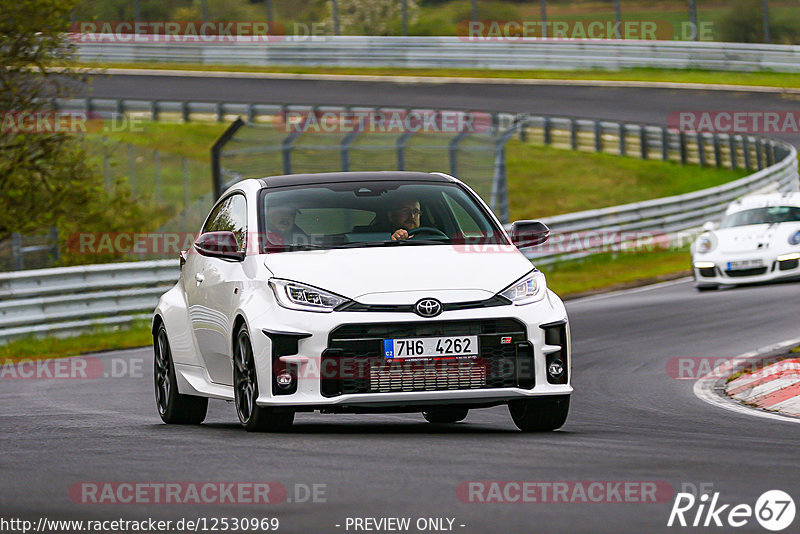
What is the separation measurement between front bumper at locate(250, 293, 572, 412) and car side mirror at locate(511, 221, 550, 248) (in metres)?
0.96

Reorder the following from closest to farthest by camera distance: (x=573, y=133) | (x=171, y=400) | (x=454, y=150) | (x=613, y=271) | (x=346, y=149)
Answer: (x=171, y=400) → (x=346, y=149) → (x=454, y=150) → (x=613, y=271) → (x=573, y=133)

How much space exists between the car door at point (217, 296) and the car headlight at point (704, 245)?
12654 mm

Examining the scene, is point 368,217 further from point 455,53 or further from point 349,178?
point 455,53

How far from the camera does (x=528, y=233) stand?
362 inches

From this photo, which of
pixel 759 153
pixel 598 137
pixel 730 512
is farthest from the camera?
pixel 598 137

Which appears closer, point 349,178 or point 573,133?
point 349,178

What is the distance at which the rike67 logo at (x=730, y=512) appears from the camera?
18.4 feet

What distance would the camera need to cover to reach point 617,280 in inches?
967

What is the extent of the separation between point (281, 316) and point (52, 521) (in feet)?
8.78

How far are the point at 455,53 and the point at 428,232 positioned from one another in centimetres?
4342

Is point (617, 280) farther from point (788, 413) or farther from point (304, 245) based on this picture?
point (304, 245)

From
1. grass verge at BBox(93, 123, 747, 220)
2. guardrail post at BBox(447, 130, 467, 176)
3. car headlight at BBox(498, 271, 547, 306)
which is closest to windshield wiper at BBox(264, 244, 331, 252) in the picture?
car headlight at BBox(498, 271, 547, 306)

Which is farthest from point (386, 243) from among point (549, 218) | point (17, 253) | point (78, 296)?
point (549, 218)

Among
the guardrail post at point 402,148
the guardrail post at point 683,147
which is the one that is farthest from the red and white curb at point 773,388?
the guardrail post at point 683,147
